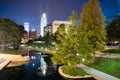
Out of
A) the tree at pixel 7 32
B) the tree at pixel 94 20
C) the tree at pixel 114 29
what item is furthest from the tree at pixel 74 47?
the tree at pixel 7 32

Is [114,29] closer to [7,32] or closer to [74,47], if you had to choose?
[74,47]

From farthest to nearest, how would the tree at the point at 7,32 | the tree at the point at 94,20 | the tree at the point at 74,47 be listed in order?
the tree at the point at 7,32 < the tree at the point at 94,20 < the tree at the point at 74,47

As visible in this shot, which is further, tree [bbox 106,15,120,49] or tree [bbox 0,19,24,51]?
tree [bbox 0,19,24,51]

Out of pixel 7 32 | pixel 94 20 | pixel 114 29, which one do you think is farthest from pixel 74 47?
pixel 7 32

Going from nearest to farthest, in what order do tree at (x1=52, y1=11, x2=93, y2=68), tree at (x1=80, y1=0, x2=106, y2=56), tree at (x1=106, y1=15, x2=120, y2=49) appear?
tree at (x1=52, y1=11, x2=93, y2=68)
tree at (x1=80, y1=0, x2=106, y2=56)
tree at (x1=106, y1=15, x2=120, y2=49)

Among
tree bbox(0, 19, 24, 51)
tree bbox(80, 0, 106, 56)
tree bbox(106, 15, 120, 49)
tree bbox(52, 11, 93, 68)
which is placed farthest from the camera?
tree bbox(0, 19, 24, 51)

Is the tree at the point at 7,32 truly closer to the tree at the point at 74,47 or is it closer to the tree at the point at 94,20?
the tree at the point at 94,20

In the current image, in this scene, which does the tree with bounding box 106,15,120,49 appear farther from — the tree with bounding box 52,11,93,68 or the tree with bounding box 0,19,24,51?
the tree with bounding box 0,19,24,51

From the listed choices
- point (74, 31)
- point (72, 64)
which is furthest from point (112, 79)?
point (74, 31)

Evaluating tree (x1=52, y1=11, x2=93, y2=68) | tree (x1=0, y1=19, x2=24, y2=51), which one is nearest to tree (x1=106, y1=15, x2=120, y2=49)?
tree (x1=52, y1=11, x2=93, y2=68)

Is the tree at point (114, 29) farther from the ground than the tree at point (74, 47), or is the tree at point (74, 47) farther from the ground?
the tree at point (114, 29)

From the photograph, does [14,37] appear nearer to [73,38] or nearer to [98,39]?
[98,39]

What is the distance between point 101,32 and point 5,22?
157 feet

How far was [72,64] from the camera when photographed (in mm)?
37969
